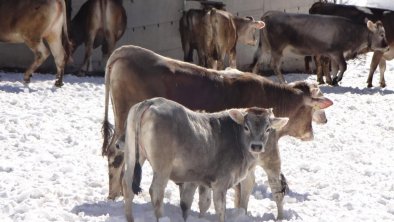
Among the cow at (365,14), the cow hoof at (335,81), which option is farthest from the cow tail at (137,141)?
the cow at (365,14)

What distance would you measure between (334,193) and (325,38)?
34.8 ft

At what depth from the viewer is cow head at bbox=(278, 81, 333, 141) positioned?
9.77 m

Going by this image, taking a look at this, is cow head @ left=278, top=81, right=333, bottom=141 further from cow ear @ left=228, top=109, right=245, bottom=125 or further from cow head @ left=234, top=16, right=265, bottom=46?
cow head @ left=234, top=16, right=265, bottom=46

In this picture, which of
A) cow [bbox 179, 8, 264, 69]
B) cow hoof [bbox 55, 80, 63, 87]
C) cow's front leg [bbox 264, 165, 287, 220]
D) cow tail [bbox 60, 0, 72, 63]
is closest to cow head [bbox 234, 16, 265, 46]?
cow [bbox 179, 8, 264, 69]

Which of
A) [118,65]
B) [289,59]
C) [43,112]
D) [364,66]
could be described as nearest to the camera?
[118,65]

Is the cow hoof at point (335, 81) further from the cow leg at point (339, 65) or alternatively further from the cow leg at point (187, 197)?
the cow leg at point (187, 197)

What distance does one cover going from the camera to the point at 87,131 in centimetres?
1148

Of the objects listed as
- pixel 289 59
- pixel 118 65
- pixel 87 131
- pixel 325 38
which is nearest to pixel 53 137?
pixel 87 131

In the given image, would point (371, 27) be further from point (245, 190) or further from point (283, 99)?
point (245, 190)

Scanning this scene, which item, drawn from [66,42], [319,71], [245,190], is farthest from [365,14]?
[245,190]

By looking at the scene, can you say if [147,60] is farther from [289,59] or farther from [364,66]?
[364,66]

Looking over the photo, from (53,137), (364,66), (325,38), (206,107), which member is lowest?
(364,66)

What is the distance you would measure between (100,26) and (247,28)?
Answer: 3.44 meters

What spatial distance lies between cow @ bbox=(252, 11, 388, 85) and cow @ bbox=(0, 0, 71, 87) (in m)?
5.68
